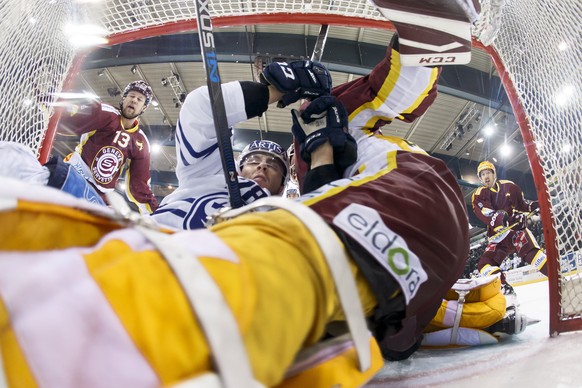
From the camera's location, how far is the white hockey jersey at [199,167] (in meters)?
1.00

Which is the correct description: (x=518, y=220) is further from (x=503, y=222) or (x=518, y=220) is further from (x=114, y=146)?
(x=114, y=146)

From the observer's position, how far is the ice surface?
70 cm

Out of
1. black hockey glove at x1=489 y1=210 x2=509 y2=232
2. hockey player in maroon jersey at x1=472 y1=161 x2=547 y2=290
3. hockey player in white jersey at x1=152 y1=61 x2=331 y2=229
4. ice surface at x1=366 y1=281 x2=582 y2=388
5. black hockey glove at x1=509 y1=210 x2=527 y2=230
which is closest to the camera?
ice surface at x1=366 y1=281 x2=582 y2=388

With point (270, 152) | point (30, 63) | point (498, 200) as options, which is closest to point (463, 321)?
point (270, 152)

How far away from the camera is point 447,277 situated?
28.0 inches

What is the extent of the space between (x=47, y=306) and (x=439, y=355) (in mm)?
1172

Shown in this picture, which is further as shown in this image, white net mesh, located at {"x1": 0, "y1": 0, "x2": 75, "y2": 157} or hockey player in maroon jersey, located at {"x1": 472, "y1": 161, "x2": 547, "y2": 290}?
hockey player in maroon jersey, located at {"x1": 472, "y1": 161, "x2": 547, "y2": 290}

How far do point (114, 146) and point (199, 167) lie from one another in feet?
7.35

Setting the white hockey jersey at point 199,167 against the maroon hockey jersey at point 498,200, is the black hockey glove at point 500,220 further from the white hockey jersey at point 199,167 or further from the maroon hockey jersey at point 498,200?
the white hockey jersey at point 199,167

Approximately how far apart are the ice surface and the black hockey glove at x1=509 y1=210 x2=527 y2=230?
3.52 metres

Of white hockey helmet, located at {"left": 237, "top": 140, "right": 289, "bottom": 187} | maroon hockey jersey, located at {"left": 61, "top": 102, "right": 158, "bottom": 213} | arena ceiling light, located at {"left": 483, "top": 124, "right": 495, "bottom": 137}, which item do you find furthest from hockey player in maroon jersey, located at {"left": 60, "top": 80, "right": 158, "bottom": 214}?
arena ceiling light, located at {"left": 483, "top": 124, "right": 495, "bottom": 137}

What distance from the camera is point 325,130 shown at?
35.1 inches

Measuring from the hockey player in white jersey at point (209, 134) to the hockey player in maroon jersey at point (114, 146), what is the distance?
1958 mm

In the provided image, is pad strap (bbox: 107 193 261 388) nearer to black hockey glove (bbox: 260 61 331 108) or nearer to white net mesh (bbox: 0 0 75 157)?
black hockey glove (bbox: 260 61 331 108)
